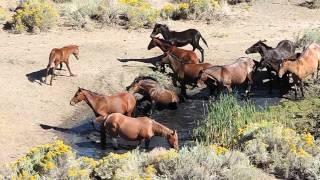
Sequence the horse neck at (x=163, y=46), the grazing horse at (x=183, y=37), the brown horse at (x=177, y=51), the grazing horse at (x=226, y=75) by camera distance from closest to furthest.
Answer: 1. the grazing horse at (x=226, y=75)
2. the brown horse at (x=177, y=51)
3. the horse neck at (x=163, y=46)
4. the grazing horse at (x=183, y=37)

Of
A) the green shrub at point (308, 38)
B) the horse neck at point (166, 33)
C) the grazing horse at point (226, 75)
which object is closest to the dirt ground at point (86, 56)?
the horse neck at point (166, 33)

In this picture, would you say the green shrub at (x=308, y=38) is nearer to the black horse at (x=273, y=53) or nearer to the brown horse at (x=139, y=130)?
the black horse at (x=273, y=53)

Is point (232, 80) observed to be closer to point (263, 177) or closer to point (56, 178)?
point (263, 177)

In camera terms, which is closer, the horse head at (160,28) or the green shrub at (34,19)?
the horse head at (160,28)

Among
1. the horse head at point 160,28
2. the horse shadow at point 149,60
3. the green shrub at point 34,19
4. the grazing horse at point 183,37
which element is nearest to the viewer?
the horse shadow at point 149,60

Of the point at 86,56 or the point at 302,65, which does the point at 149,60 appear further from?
the point at 302,65

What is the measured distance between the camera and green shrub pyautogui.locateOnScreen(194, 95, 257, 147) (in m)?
13.5

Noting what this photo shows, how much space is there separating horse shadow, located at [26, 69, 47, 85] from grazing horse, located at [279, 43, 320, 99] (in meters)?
6.71

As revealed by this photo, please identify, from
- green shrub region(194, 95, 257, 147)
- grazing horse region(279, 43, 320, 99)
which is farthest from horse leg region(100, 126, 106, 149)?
grazing horse region(279, 43, 320, 99)

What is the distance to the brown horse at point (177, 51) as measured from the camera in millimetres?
19469

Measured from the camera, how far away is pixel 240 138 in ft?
42.5

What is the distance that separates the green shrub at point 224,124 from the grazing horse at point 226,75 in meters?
2.76

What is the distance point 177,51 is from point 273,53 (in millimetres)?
2873

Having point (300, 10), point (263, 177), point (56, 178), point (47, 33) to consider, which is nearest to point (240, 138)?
point (263, 177)
